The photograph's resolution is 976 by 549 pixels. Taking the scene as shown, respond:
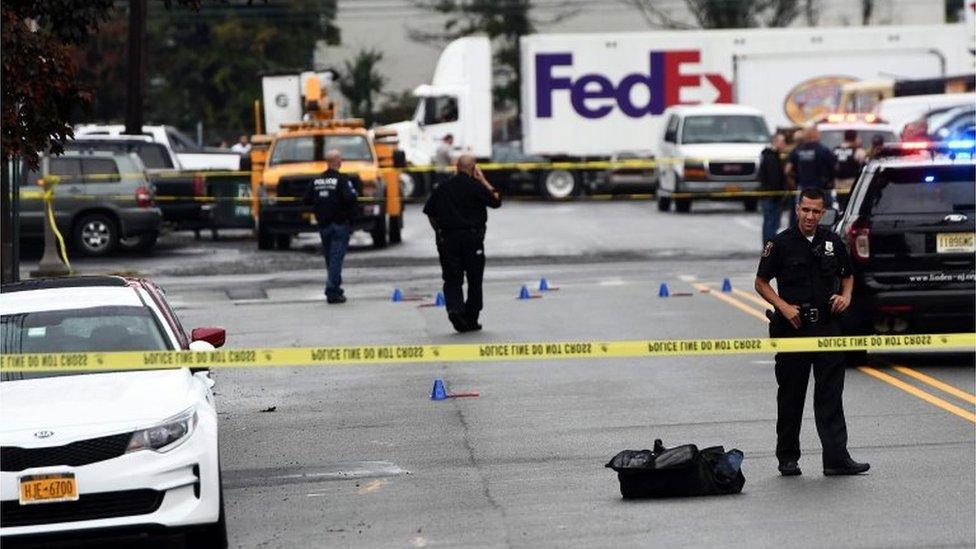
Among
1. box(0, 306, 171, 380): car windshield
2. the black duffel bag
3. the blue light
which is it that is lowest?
the black duffel bag

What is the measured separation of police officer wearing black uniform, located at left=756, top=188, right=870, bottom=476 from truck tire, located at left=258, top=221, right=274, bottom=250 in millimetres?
21327

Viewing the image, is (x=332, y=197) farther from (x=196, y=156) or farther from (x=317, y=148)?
(x=196, y=156)

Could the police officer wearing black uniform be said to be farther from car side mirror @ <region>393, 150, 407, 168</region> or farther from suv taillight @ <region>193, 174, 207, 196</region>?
suv taillight @ <region>193, 174, 207, 196</region>

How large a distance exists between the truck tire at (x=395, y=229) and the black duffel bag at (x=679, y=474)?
22.7m

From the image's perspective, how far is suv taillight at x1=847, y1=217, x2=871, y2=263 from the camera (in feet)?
54.4

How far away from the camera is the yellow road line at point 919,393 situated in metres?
14.0

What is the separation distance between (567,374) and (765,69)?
104 ft

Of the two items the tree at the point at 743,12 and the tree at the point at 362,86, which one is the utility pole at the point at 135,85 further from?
the tree at the point at 743,12

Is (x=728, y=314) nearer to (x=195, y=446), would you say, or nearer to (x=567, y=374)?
(x=567, y=374)

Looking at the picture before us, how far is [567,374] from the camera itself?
16.9 m

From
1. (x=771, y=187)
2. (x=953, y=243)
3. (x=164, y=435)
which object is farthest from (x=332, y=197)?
(x=164, y=435)

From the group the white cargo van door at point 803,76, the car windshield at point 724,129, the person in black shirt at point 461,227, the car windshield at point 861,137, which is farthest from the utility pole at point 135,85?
the person in black shirt at point 461,227

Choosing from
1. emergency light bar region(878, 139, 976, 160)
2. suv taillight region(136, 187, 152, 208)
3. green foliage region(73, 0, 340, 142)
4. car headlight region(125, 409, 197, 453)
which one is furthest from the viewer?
A: green foliage region(73, 0, 340, 142)

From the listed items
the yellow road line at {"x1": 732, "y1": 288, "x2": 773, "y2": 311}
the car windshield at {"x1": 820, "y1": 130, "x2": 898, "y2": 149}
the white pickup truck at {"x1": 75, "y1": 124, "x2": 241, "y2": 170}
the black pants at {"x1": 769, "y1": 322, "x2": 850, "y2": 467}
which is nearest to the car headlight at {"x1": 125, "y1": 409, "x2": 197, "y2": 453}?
the black pants at {"x1": 769, "y1": 322, "x2": 850, "y2": 467}
